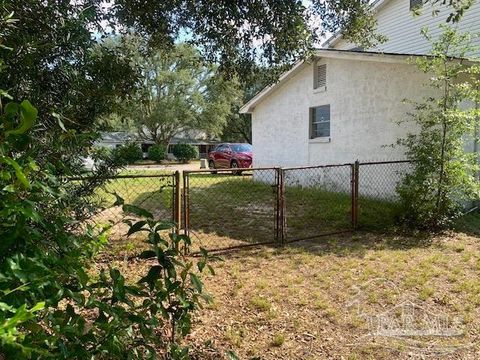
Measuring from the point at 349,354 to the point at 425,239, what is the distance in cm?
422

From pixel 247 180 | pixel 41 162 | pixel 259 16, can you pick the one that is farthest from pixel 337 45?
pixel 41 162

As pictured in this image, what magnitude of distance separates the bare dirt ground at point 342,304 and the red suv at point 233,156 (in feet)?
45.0

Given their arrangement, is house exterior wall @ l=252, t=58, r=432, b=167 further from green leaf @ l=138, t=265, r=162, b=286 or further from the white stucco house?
green leaf @ l=138, t=265, r=162, b=286

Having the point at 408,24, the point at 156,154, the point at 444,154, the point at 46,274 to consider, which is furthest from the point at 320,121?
the point at 156,154

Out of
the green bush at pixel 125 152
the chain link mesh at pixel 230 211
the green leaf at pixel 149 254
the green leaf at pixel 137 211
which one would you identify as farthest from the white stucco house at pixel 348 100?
the green leaf at pixel 137 211

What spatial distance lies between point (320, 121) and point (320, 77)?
137 cm

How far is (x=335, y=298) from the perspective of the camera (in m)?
4.26

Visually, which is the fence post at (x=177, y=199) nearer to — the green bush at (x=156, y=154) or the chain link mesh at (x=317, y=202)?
the chain link mesh at (x=317, y=202)

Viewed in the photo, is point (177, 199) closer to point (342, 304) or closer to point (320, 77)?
point (342, 304)

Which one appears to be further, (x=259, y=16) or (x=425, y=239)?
(x=425, y=239)

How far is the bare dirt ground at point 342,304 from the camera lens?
327cm

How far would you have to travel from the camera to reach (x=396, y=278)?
4824 mm

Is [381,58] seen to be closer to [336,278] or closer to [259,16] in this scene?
[259,16]

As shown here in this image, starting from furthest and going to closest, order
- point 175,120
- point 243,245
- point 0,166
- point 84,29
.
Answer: point 175,120 < point 243,245 < point 84,29 < point 0,166
